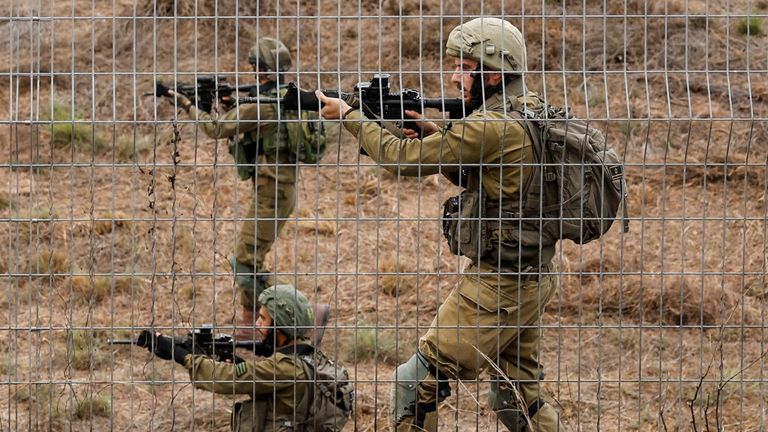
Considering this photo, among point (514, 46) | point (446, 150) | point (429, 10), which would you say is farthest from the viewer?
point (429, 10)

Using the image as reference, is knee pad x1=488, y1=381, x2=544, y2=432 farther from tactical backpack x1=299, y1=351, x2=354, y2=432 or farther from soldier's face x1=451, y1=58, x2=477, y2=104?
soldier's face x1=451, y1=58, x2=477, y2=104

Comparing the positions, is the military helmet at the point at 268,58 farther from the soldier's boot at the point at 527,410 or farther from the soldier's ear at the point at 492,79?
the soldier's boot at the point at 527,410

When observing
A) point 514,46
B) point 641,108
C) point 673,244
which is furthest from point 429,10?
point 514,46

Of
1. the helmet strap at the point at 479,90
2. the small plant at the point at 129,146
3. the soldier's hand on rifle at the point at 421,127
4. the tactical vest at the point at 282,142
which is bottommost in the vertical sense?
the small plant at the point at 129,146

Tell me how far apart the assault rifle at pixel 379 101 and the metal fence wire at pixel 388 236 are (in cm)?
2

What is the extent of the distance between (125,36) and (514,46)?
874 cm

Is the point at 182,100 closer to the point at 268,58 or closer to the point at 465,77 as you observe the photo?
the point at 268,58

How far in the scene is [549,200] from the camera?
5617mm

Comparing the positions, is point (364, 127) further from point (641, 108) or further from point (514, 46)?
point (641, 108)

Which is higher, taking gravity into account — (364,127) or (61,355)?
(364,127)

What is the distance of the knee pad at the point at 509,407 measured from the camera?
6050mm

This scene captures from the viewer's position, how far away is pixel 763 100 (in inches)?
494

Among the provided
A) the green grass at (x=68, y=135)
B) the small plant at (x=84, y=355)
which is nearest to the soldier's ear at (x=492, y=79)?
the small plant at (x=84, y=355)

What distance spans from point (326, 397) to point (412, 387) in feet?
2.31
